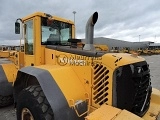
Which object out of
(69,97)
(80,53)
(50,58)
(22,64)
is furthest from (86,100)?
(22,64)

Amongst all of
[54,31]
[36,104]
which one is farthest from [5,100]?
[36,104]

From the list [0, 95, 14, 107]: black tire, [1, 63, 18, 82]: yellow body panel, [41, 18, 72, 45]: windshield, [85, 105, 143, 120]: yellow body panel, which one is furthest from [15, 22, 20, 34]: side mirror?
[85, 105, 143, 120]: yellow body panel

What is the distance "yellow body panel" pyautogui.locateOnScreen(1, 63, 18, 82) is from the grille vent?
3.00 metres

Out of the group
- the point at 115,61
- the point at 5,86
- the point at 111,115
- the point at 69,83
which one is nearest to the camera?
the point at 111,115

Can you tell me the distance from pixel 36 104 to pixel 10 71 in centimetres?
283

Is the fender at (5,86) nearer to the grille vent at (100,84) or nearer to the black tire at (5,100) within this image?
the black tire at (5,100)

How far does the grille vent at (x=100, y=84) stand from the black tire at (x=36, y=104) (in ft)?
2.63

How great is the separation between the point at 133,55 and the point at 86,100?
116 centimetres

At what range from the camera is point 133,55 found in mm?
3516

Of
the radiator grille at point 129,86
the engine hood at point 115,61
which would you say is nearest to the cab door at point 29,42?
the engine hood at point 115,61

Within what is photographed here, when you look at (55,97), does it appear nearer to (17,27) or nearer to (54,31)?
(54,31)

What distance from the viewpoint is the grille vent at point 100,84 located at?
319 cm

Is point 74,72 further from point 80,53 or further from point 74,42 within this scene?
point 74,42

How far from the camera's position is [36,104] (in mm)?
3197
